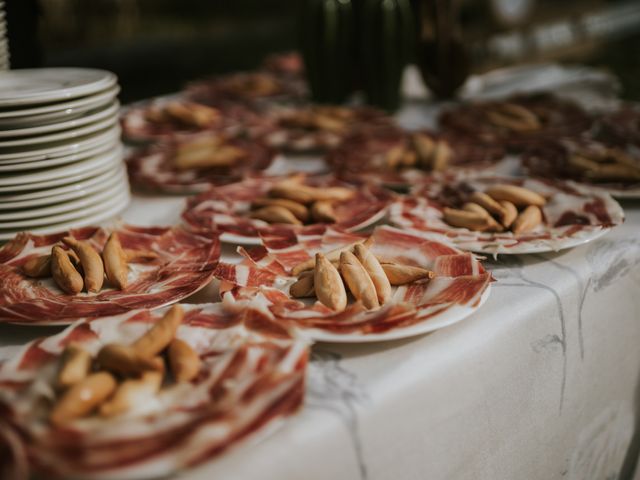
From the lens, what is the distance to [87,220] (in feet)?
2.61

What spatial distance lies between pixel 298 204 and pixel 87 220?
0.29m

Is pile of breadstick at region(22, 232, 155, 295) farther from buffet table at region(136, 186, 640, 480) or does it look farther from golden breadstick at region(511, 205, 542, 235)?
golden breadstick at region(511, 205, 542, 235)

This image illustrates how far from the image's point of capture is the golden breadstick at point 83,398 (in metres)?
0.39

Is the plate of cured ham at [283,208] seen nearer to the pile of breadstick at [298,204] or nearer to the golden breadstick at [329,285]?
the pile of breadstick at [298,204]

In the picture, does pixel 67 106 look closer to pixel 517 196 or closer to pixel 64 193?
pixel 64 193

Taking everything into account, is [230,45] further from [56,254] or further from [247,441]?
[247,441]

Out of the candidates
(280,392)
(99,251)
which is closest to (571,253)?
(280,392)

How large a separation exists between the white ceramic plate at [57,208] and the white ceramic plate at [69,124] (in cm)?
9

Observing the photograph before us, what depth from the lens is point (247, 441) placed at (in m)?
0.39

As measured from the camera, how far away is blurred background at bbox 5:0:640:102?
1.48 metres

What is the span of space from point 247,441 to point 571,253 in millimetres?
487

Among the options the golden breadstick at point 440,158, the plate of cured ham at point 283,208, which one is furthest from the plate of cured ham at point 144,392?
the golden breadstick at point 440,158

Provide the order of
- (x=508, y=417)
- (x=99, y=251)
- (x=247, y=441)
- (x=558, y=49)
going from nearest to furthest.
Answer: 1. (x=247, y=441)
2. (x=508, y=417)
3. (x=99, y=251)
4. (x=558, y=49)

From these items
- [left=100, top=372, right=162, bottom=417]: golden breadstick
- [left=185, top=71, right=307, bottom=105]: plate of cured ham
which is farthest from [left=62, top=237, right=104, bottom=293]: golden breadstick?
[left=185, top=71, right=307, bottom=105]: plate of cured ham
